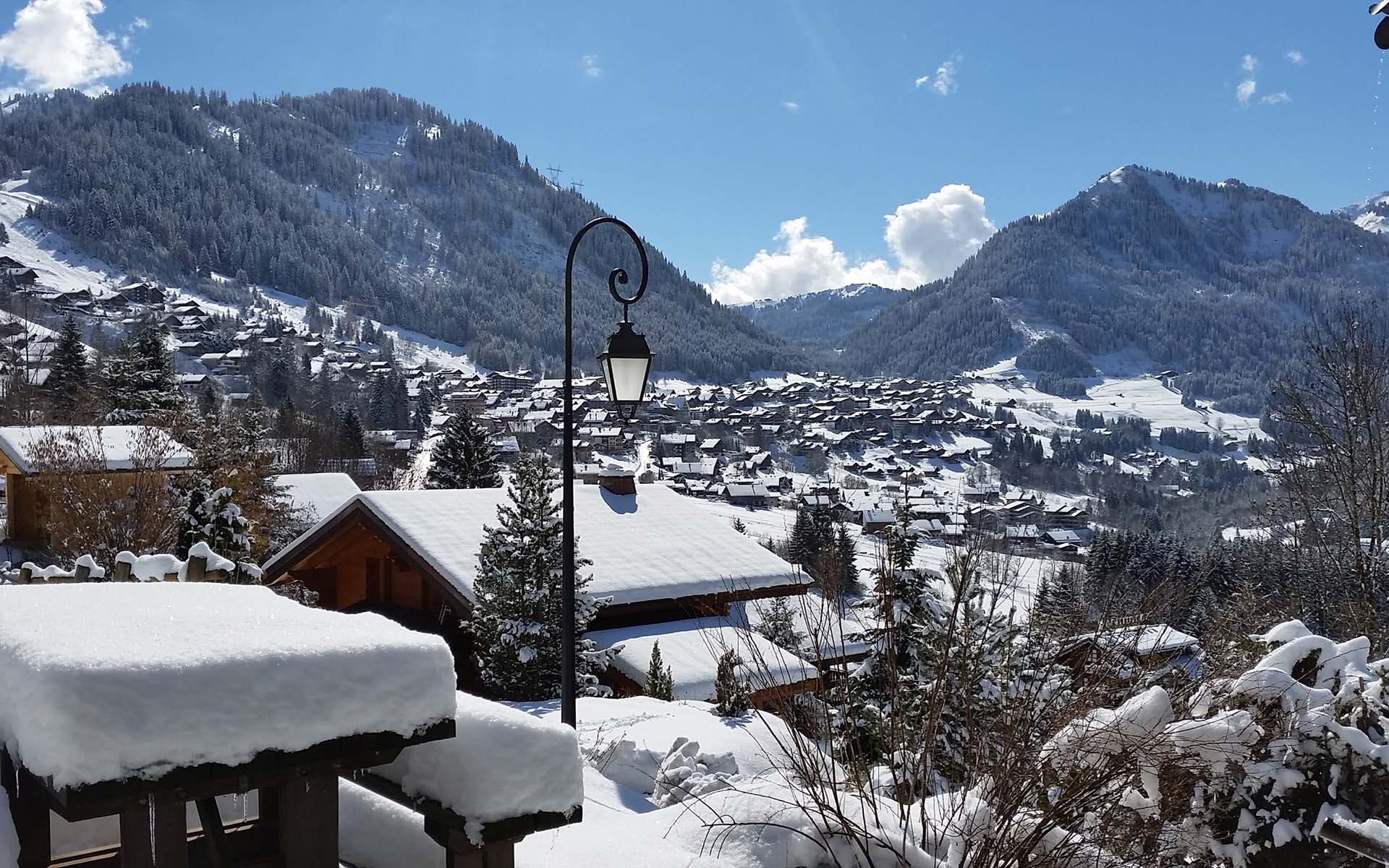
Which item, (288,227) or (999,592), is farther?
(288,227)

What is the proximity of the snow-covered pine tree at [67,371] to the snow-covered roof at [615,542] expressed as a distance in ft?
97.3

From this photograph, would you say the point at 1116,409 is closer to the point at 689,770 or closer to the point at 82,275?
the point at 82,275

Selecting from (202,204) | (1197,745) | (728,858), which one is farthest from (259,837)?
(202,204)

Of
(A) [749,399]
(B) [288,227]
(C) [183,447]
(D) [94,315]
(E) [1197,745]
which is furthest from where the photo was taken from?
(B) [288,227]

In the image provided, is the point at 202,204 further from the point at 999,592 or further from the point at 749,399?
the point at 999,592

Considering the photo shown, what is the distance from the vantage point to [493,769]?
1.86m

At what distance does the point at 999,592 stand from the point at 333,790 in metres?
2.49

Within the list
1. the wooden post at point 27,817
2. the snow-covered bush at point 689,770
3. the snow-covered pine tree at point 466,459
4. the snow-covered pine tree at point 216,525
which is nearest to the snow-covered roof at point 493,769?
the wooden post at point 27,817

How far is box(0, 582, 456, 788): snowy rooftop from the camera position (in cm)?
135

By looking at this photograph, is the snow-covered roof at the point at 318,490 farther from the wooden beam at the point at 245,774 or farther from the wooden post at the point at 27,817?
the wooden beam at the point at 245,774

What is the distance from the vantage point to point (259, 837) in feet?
6.07

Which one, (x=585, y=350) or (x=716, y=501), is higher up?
(x=585, y=350)

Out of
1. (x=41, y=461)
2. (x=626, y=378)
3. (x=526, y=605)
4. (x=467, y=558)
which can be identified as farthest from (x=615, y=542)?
(x=41, y=461)

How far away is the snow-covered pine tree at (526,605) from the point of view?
419 inches
